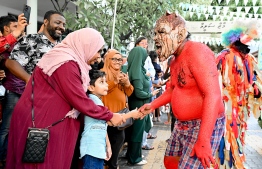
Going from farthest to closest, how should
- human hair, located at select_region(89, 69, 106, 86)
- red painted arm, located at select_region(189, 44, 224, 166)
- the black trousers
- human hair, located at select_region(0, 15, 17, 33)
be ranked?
human hair, located at select_region(0, 15, 17, 33) < the black trousers < human hair, located at select_region(89, 69, 106, 86) < red painted arm, located at select_region(189, 44, 224, 166)

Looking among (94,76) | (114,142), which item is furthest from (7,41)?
(114,142)

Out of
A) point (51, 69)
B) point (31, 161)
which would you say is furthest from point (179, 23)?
point (31, 161)

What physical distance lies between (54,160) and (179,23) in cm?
146

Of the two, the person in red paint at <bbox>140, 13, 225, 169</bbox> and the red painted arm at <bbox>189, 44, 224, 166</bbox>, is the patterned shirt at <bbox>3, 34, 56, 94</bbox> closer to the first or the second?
the person in red paint at <bbox>140, 13, 225, 169</bbox>

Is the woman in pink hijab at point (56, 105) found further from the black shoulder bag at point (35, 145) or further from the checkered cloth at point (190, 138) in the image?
the checkered cloth at point (190, 138)

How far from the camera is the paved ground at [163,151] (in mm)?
5078

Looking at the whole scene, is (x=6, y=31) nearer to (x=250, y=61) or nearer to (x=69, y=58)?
(x=69, y=58)

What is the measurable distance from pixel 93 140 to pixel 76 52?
0.85 m

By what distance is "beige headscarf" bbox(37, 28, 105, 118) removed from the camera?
2.41 m

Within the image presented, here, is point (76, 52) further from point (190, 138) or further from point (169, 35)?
point (190, 138)

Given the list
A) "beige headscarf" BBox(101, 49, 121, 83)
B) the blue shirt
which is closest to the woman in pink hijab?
the blue shirt

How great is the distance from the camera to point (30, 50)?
11.5ft

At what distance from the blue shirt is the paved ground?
6.56ft

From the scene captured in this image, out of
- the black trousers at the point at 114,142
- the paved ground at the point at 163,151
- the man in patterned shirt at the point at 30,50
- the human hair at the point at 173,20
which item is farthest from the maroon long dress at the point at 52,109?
the paved ground at the point at 163,151
